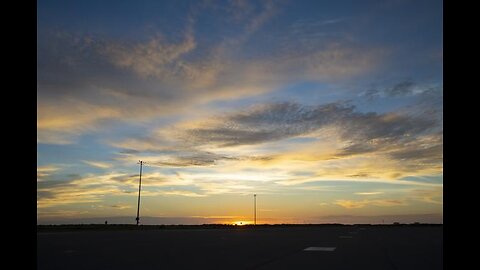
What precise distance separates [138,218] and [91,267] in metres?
76.0
